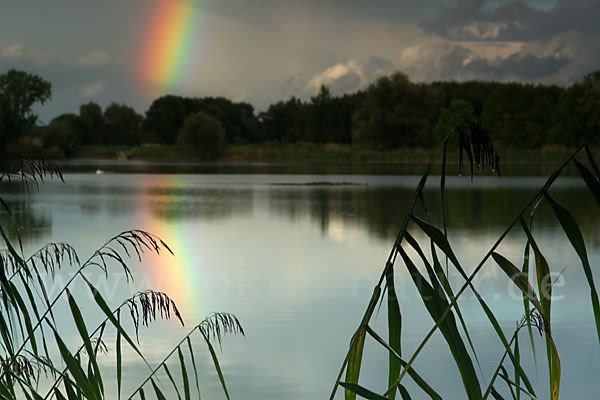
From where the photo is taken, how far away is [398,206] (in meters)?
16.1

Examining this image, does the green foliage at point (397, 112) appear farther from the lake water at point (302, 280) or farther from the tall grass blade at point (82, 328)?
the tall grass blade at point (82, 328)

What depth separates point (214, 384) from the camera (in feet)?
13.9

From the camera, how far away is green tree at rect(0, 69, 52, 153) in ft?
183

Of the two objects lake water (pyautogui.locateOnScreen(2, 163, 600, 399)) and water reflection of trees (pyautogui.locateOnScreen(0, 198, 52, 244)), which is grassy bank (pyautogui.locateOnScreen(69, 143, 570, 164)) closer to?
lake water (pyautogui.locateOnScreen(2, 163, 600, 399))

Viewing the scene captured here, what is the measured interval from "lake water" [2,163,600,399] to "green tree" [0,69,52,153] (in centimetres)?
4153

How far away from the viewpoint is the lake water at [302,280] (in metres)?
4.54

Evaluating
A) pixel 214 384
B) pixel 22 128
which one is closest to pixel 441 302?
pixel 214 384

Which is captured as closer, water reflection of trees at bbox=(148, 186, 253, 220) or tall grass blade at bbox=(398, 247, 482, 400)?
tall grass blade at bbox=(398, 247, 482, 400)

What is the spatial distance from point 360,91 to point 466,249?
2540 inches

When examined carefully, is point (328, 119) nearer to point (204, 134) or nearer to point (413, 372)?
point (204, 134)

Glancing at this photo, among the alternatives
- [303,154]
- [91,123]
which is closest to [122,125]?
[91,123]

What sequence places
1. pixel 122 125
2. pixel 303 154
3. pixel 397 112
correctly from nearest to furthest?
1. pixel 303 154
2. pixel 397 112
3. pixel 122 125

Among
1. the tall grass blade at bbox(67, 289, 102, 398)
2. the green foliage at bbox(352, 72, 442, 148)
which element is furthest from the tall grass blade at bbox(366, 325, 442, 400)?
the green foliage at bbox(352, 72, 442, 148)

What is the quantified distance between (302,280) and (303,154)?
144 feet
